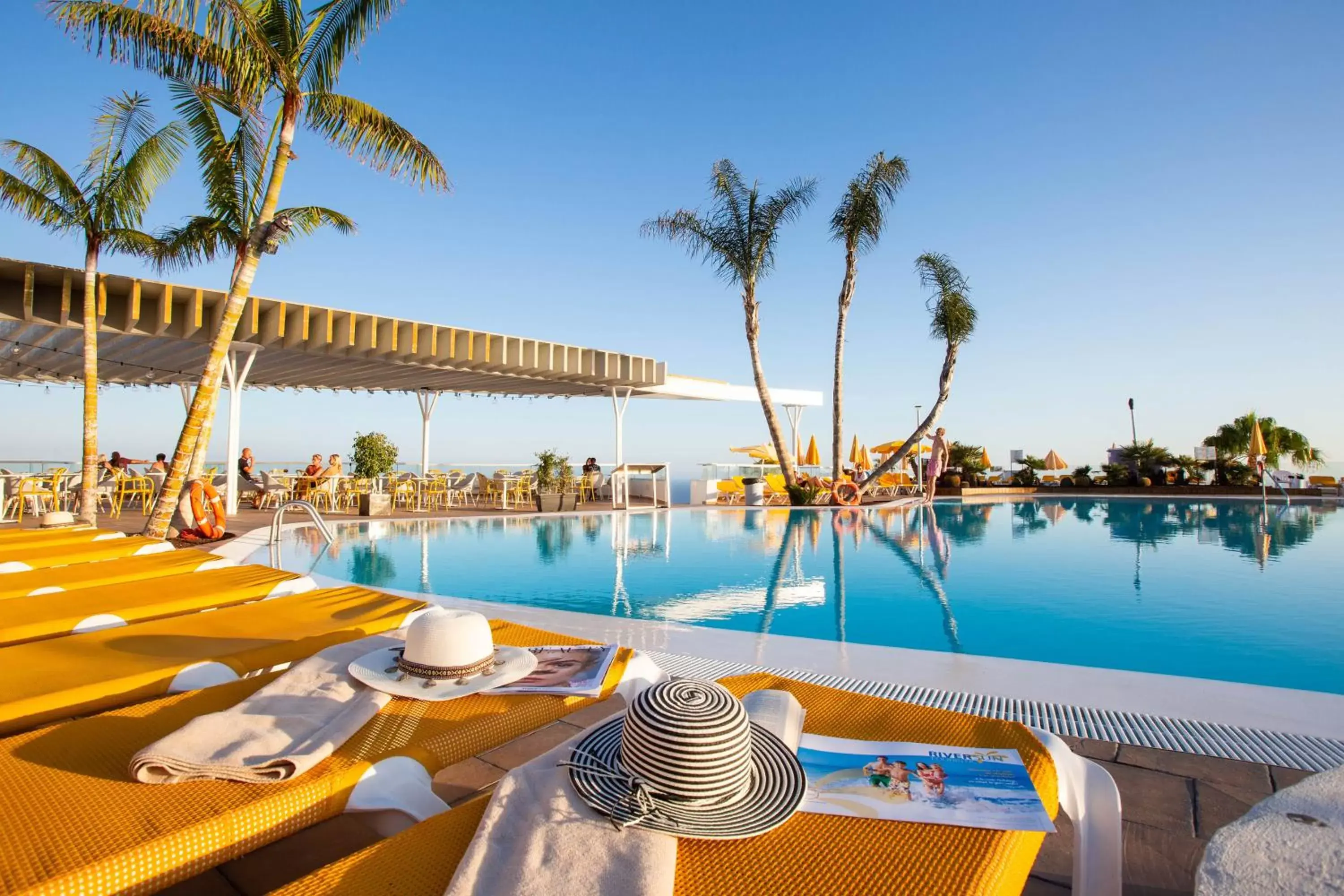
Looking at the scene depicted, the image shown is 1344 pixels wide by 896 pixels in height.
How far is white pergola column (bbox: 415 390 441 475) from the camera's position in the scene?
1495 cm

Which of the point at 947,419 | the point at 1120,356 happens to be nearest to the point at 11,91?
the point at 947,419

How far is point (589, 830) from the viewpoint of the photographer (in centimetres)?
91

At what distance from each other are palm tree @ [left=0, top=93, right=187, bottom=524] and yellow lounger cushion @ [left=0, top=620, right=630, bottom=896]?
9696mm

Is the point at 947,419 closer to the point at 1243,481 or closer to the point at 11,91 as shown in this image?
the point at 1243,481

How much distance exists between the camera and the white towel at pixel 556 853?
0.82 metres

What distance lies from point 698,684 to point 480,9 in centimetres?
1210

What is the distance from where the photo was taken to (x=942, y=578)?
6.52m

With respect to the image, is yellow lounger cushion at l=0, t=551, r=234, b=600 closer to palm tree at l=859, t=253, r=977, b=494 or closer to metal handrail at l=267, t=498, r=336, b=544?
metal handrail at l=267, t=498, r=336, b=544

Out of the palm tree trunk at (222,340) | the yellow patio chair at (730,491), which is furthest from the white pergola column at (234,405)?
the yellow patio chair at (730,491)

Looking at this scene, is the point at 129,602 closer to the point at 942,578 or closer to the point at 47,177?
the point at 942,578

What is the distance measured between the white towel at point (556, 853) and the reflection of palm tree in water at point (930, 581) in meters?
3.75

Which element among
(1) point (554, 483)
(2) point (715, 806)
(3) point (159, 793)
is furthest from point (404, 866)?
(1) point (554, 483)

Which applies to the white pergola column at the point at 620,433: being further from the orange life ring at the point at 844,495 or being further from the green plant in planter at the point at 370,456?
the green plant in planter at the point at 370,456

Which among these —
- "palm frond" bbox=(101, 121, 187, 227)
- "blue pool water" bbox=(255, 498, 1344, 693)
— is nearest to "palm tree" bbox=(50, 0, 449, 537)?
"palm frond" bbox=(101, 121, 187, 227)
